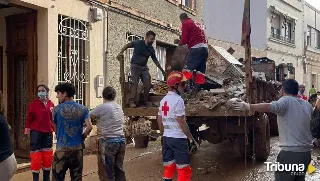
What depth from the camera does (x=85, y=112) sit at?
4.91 m

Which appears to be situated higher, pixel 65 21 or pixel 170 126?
pixel 65 21

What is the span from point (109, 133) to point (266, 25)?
1934 cm

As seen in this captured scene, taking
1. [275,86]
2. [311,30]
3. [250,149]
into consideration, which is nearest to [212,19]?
[311,30]

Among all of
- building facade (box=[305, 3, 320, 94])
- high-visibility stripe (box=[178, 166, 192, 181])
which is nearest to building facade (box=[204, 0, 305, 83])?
building facade (box=[305, 3, 320, 94])

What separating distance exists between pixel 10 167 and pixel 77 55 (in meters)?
5.68

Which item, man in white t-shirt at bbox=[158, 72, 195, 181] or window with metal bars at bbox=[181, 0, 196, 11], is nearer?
man in white t-shirt at bbox=[158, 72, 195, 181]

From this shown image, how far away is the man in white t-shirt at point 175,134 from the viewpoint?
4.98 meters

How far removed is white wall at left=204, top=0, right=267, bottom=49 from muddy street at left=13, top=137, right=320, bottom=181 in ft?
47.6

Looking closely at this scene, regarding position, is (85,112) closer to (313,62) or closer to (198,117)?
(198,117)

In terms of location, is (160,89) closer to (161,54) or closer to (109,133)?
(109,133)

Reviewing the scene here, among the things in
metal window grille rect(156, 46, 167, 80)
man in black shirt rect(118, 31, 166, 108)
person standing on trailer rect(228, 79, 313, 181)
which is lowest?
person standing on trailer rect(228, 79, 313, 181)

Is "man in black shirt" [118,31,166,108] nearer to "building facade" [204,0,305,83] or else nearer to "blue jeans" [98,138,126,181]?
"blue jeans" [98,138,126,181]

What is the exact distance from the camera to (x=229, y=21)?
78.8 feet

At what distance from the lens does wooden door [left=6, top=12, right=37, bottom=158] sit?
328 inches
